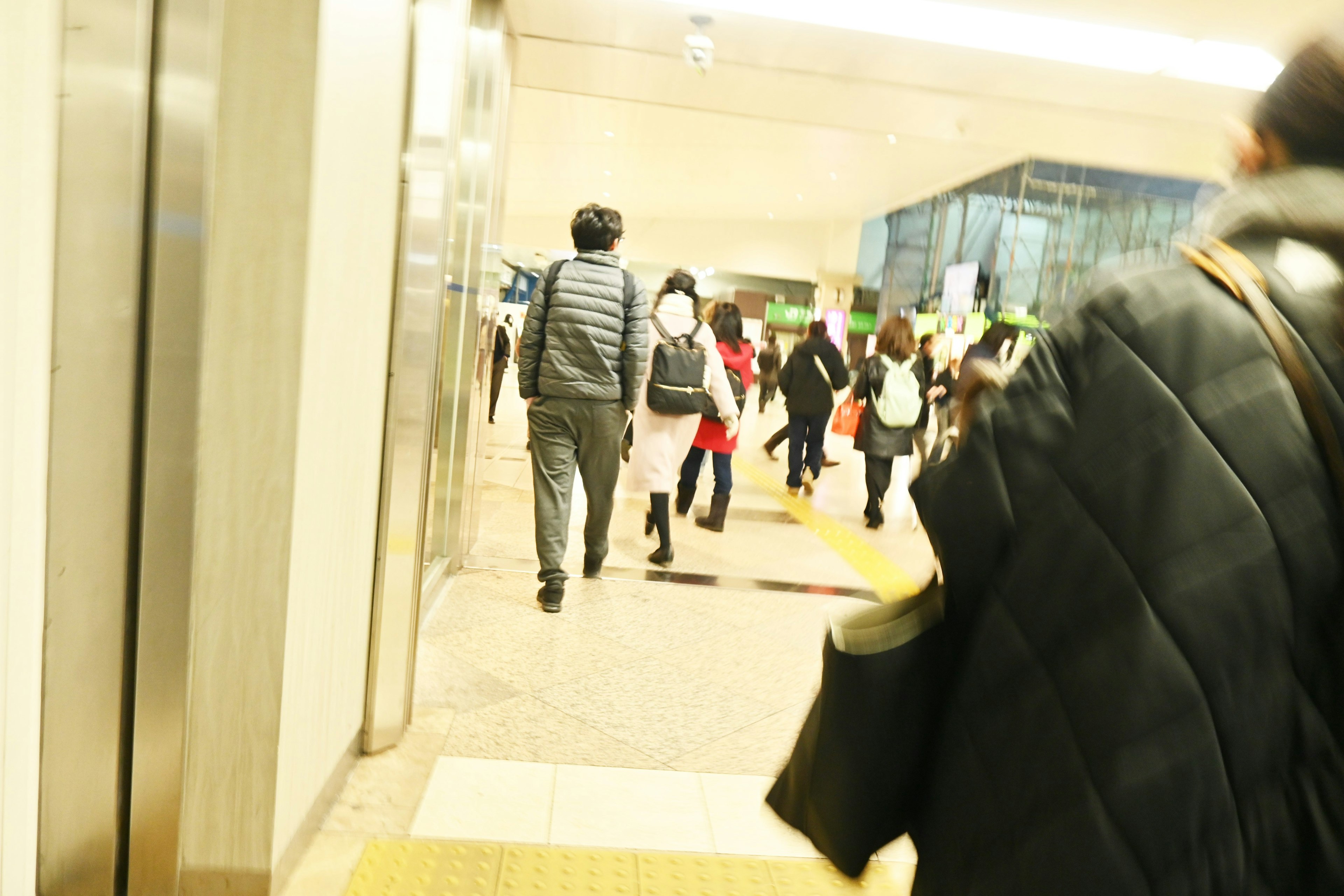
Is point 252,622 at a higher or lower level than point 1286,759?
lower

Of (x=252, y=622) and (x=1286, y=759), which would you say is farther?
(x=252, y=622)

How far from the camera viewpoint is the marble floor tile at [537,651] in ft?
11.2

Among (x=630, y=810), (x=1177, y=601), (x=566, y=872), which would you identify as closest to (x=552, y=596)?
(x=630, y=810)

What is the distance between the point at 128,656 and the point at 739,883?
1422 mm

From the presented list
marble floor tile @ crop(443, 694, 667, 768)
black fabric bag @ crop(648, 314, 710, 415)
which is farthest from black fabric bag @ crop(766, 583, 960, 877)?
black fabric bag @ crop(648, 314, 710, 415)

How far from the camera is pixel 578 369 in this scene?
4.11 meters

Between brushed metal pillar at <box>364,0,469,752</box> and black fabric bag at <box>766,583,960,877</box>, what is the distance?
169cm

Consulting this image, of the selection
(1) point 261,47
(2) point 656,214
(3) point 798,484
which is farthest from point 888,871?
(2) point 656,214

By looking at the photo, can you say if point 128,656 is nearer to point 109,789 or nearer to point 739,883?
point 109,789

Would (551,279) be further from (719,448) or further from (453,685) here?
(719,448)

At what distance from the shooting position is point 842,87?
6.28 m

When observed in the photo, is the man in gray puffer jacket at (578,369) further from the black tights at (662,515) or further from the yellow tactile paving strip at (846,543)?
the yellow tactile paving strip at (846,543)

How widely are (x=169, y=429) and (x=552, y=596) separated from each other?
8.56 ft

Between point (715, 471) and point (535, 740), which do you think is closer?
point (535, 740)
